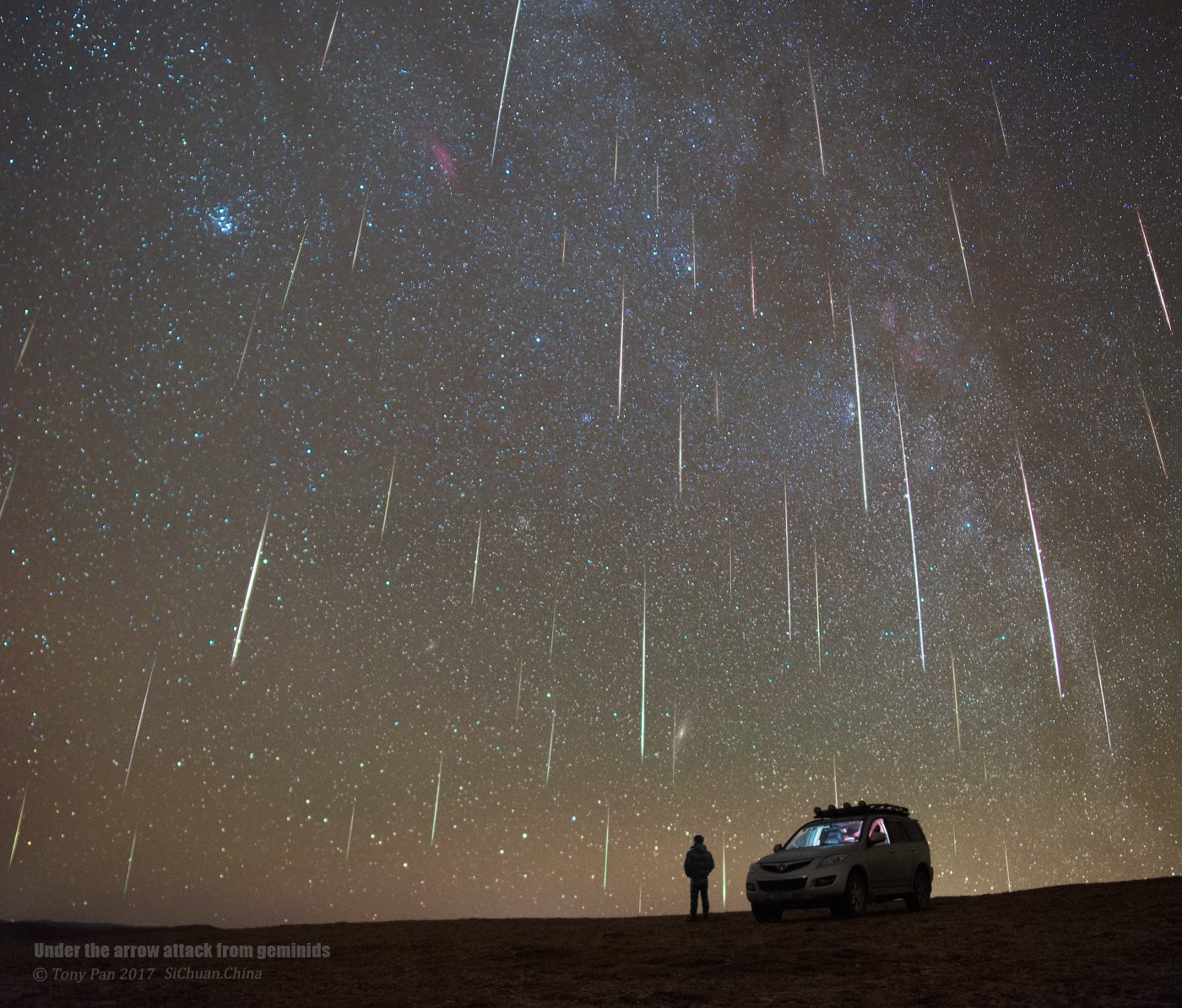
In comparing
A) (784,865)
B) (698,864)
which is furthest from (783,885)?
(698,864)

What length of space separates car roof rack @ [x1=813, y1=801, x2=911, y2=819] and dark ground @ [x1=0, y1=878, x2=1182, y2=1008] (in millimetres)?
1524

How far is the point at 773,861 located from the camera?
1404cm

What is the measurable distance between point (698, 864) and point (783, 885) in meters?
2.51

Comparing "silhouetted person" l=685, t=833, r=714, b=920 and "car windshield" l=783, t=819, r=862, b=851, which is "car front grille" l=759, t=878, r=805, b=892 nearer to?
"car windshield" l=783, t=819, r=862, b=851

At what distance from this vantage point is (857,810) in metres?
15.1

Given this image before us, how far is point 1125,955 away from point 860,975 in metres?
2.69

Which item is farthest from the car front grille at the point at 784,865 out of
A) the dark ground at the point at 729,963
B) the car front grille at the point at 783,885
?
the dark ground at the point at 729,963

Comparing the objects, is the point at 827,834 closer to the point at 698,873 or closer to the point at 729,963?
the point at 698,873

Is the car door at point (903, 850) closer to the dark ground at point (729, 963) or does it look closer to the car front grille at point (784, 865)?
the dark ground at point (729, 963)

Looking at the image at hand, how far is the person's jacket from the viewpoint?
51.9ft

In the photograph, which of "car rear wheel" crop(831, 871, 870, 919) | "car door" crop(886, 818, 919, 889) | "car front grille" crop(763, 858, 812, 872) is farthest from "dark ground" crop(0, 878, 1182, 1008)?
"car front grille" crop(763, 858, 812, 872)

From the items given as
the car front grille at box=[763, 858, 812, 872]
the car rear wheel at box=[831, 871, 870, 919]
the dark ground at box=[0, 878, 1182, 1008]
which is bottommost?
the dark ground at box=[0, 878, 1182, 1008]

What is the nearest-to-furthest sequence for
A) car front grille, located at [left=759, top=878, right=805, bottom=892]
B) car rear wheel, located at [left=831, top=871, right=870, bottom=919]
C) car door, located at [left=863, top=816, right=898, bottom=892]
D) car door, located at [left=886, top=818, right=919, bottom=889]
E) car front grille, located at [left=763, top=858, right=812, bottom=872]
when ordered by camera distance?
car rear wheel, located at [left=831, top=871, right=870, bottom=919], car front grille, located at [left=759, top=878, right=805, bottom=892], car front grille, located at [left=763, top=858, right=812, bottom=872], car door, located at [left=863, top=816, right=898, bottom=892], car door, located at [left=886, top=818, right=919, bottom=889]

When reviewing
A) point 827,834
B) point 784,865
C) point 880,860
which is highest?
point 827,834
